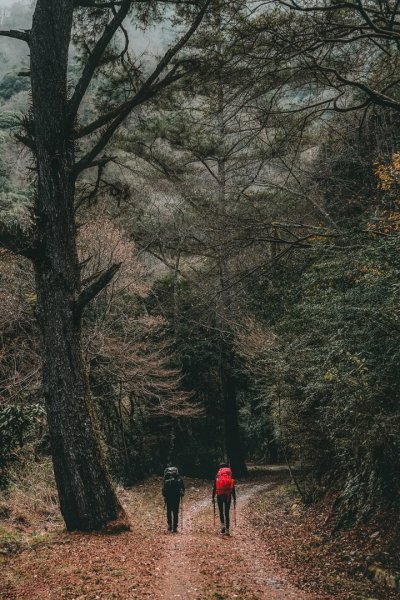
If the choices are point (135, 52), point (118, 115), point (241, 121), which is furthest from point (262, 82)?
point (135, 52)

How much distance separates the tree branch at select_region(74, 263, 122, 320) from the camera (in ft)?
25.0

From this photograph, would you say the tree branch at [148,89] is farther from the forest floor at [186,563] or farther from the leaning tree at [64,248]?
the forest floor at [186,563]

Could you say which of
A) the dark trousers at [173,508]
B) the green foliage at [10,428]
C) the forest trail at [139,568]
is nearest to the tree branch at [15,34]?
the green foliage at [10,428]

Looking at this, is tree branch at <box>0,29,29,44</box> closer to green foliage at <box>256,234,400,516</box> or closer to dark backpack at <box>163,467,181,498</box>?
green foliage at <box>256,234,400,516</box>

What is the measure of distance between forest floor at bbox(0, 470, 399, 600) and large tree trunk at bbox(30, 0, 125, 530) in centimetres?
64

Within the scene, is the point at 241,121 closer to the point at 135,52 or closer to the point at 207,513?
the point at 135,52

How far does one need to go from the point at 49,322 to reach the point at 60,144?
2.94 meters

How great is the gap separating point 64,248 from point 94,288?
0.98 m

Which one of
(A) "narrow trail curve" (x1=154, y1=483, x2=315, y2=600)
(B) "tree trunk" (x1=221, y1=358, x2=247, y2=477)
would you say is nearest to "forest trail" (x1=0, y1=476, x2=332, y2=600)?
(A) "narrow trail curve" (x1=154, y1=483, x2=315, y2=600)

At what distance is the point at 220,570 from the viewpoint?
22.8ft

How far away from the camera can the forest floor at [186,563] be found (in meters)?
5.66

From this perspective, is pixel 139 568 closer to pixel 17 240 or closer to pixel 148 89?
pixel 17 240

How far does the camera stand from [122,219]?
2109 centimetres

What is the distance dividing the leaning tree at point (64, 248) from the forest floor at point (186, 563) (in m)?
0.79
